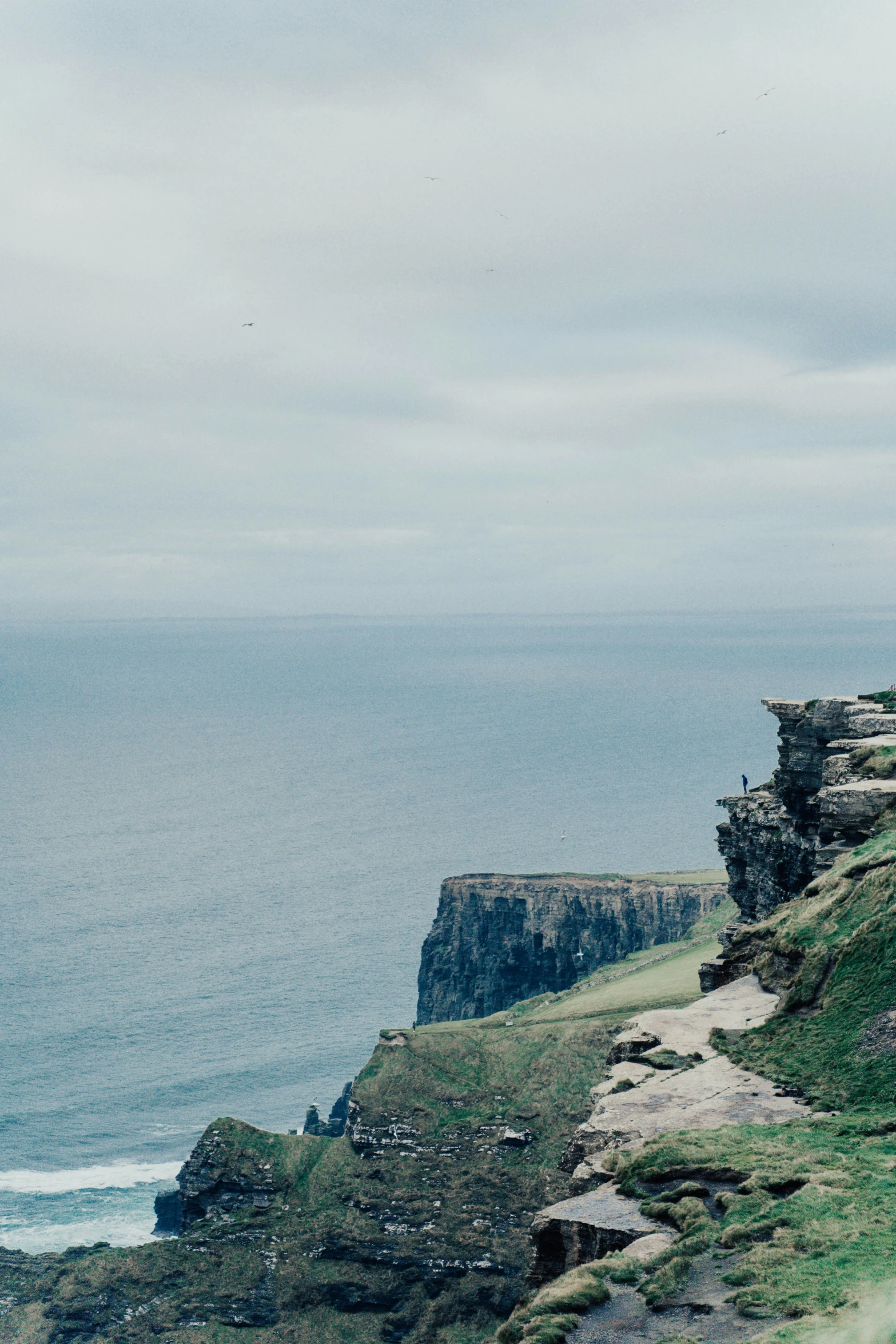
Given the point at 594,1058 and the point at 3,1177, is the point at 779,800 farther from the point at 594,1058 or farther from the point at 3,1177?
the point at 3,1177

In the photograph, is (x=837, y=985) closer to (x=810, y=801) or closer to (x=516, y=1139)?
(x=810, y=801)

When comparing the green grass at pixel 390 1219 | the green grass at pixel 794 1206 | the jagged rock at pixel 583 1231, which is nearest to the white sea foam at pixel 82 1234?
the green grass at pixel 390 1219

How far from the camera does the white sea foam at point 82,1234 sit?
101 meters

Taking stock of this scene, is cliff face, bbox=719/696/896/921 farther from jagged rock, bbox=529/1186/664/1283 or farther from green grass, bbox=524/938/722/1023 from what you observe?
green grass, bbox=524/938/722/1023

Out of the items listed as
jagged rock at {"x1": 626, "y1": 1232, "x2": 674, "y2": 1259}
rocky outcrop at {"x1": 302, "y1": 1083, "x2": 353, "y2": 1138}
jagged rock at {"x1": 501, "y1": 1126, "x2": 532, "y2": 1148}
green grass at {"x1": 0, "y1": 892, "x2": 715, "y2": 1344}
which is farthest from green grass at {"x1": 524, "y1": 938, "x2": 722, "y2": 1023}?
jagged rock at {"x1": 626, "y1": 1232, "x2": 674, "y2": 1259}

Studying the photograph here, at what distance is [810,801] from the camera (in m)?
52.0

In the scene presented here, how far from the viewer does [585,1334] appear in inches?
742

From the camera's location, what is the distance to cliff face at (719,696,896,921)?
137ft

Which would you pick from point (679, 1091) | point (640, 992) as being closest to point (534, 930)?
point (640, 992)

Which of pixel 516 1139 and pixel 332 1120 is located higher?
pixel 516 1139

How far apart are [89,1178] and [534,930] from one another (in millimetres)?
58306

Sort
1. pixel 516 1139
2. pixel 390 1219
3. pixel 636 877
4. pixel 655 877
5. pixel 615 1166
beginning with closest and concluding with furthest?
pixel 615 1166 → pixel 390 1219 → pixel 516 1139 → pixel 636 877 → pixel 655 877

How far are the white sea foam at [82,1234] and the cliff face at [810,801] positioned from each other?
72.1 metres

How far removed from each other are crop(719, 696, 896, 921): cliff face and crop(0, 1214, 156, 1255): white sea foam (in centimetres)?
7214
